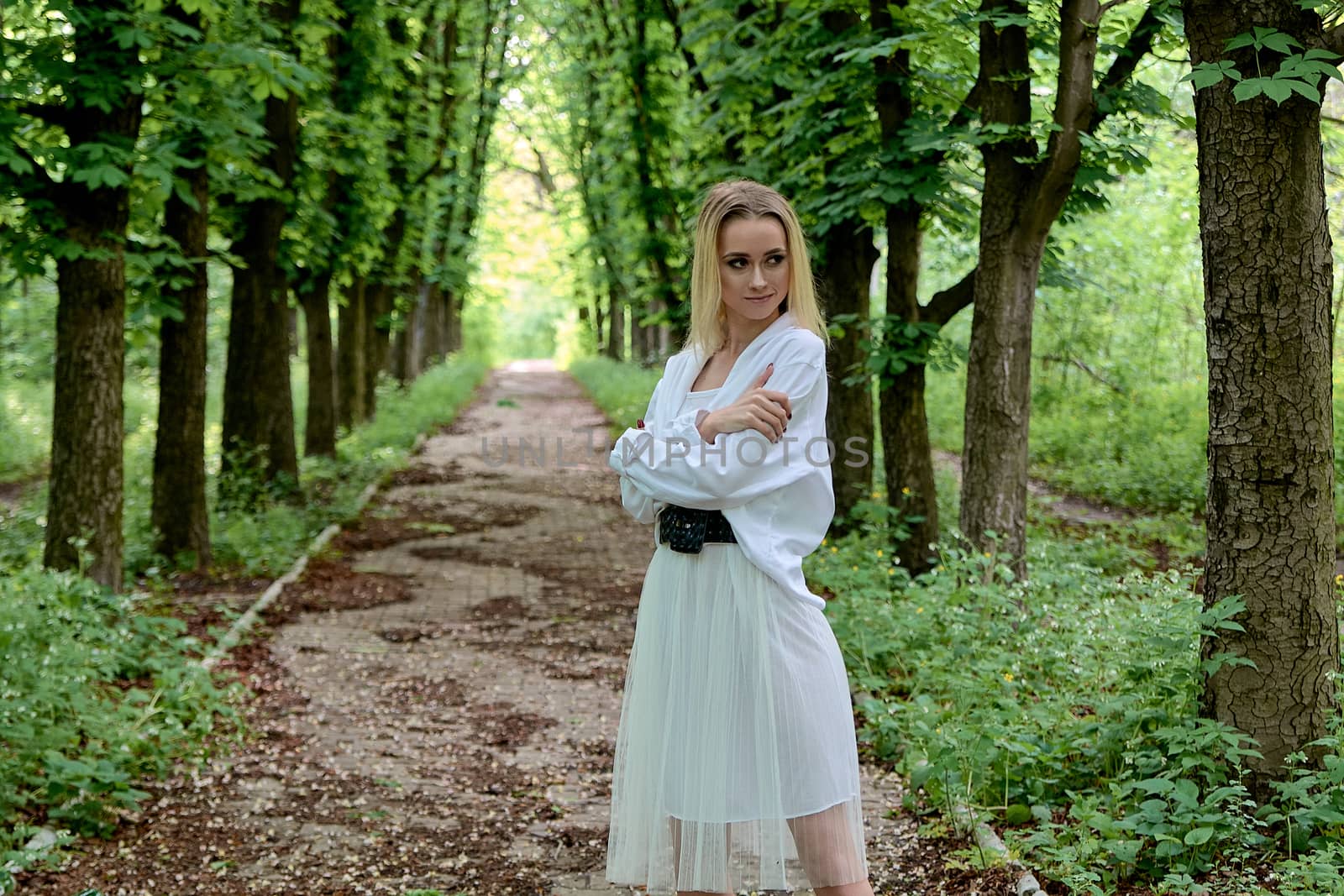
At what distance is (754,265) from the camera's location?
3.05 m

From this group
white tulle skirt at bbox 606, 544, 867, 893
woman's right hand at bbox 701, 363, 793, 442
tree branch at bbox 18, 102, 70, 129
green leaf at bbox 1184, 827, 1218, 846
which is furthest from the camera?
tree branch at bbox 18, 102, 70, 129

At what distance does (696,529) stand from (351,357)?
61.8ft

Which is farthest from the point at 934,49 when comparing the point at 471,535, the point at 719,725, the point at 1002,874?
the point at 471,535

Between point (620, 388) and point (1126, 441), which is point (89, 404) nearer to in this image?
point (1126, 441)

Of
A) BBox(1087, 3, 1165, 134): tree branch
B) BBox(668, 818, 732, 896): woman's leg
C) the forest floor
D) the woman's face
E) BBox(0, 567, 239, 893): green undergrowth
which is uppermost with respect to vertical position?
BBox(1087, 3, 1165, 134): tree branch

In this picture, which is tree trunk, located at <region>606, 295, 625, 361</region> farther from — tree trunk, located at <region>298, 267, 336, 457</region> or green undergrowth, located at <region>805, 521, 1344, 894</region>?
green undergrowth, located at <region>805, 521, 1344, 894</region>

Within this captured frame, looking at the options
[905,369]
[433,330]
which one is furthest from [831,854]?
[433,330]

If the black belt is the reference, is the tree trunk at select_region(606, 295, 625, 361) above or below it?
above

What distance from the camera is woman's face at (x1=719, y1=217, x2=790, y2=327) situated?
303cm

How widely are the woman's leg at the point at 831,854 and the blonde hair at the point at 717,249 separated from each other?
4.05 ft

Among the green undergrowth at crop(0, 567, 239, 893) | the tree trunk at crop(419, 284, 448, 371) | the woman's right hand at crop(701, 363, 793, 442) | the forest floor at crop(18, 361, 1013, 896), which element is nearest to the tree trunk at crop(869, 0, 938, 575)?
the forest floor at crop(18, 361, 1013, 896)

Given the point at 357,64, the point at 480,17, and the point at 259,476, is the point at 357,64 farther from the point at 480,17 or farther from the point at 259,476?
the point at 480,17

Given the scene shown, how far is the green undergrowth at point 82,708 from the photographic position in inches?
195

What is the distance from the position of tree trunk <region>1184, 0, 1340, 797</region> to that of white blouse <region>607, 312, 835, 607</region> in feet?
5.91
